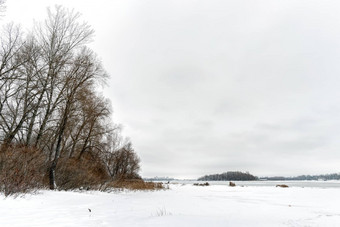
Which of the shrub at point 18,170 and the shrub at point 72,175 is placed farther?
the shrub at point 72,175

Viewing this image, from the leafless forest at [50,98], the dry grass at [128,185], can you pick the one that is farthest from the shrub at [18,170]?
the dry grass at [128,185]

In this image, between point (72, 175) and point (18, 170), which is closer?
point (18, 170)

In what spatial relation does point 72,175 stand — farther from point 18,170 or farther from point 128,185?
point 128,185

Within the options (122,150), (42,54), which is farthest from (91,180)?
(122,150)

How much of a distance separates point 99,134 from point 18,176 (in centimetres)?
1325

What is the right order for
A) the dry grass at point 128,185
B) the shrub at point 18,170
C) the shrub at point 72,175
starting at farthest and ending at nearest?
1. the dry grass at point 128,185
2. the shrub at point 72,175
3. the shrub at point 18,170

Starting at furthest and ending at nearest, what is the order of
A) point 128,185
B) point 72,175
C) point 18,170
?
point 128,185, point 72,175, point 18,170

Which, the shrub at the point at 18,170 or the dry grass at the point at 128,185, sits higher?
the shrub at the point at 18,170

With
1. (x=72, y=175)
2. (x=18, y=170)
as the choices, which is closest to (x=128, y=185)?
(x=72, y=175)

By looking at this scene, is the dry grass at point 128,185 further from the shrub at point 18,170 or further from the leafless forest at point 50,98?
the shrub at point 18,170

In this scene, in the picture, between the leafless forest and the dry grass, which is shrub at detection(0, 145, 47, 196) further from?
the dry grass

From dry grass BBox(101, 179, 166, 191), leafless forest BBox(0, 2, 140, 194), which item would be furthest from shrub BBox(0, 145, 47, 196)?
dry grass BBox(101, 179, 166, 191)

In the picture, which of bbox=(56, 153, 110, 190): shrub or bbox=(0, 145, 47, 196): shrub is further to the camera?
bbox=(56, 153, 110, 190): shrub

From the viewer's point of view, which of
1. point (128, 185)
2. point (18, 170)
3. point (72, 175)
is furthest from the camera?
point (128, 185)
